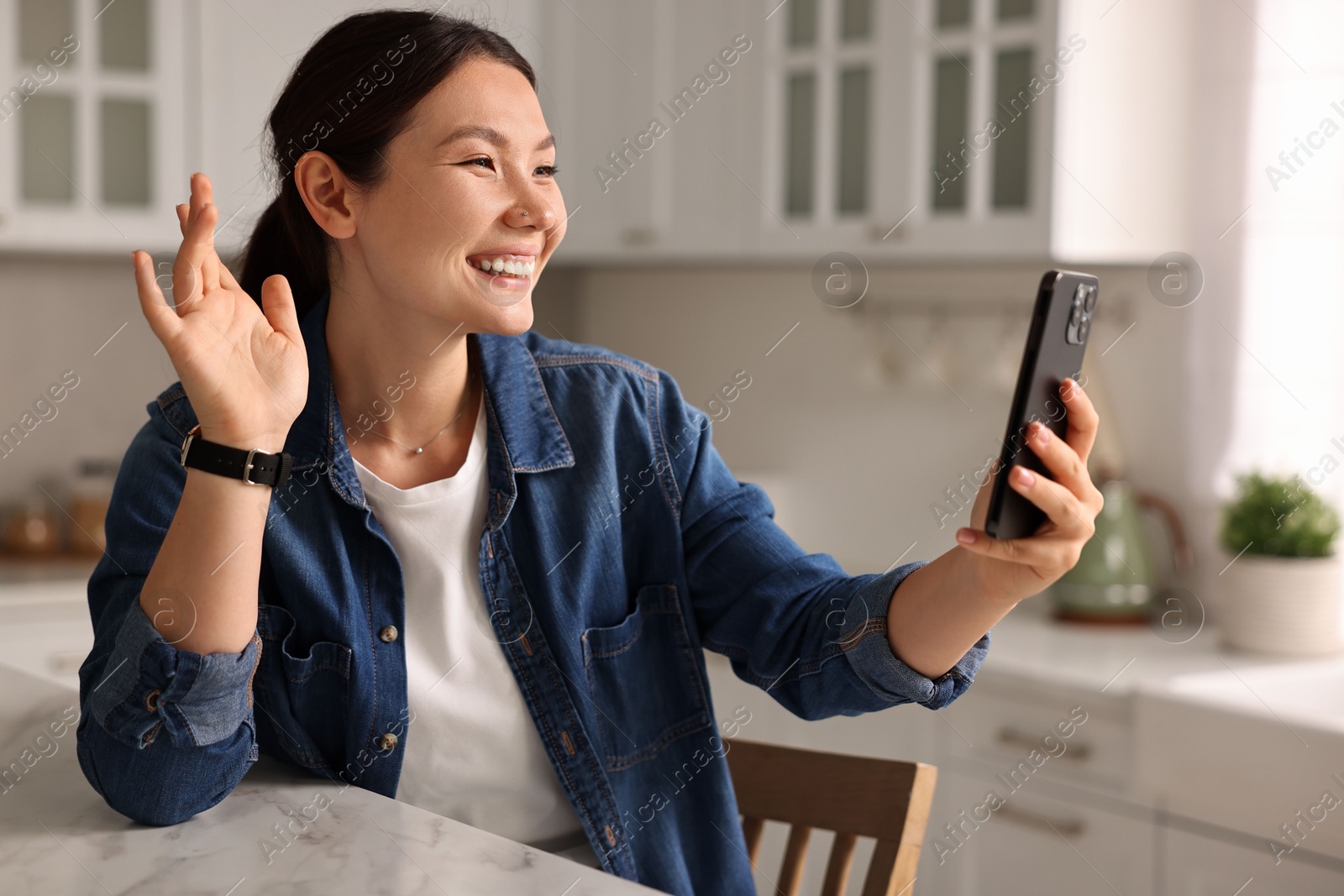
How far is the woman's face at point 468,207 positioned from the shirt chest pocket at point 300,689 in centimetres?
30

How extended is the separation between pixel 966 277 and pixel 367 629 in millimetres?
1884

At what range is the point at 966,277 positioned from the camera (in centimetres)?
266

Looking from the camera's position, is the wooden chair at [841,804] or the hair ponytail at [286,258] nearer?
the wooden chair at [841,804]

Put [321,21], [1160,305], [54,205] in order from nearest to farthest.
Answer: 1. [1160,305]
2. [54,205]
3. [321,21]

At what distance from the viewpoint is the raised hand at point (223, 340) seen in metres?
0.81

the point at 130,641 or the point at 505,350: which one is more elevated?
the point at 505,350

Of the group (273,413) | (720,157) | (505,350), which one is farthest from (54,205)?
(273,413)

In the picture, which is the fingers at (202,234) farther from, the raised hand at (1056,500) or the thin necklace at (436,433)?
the raised hand at (1056,500)

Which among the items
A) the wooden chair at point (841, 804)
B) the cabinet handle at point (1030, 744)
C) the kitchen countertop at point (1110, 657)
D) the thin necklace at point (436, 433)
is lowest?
the cabinet handle at point (1030, 744)

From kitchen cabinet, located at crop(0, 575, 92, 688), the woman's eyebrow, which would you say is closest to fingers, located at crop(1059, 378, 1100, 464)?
the woman's eyebrow

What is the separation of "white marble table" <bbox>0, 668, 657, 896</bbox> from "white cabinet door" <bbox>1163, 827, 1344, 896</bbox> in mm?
1418

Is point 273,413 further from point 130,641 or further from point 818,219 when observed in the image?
point 818,219

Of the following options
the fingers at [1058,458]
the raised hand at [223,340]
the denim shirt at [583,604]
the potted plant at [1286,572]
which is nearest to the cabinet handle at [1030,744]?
the potted plant at [1286,572]

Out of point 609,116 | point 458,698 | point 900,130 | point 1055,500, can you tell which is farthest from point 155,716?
point 609,116
